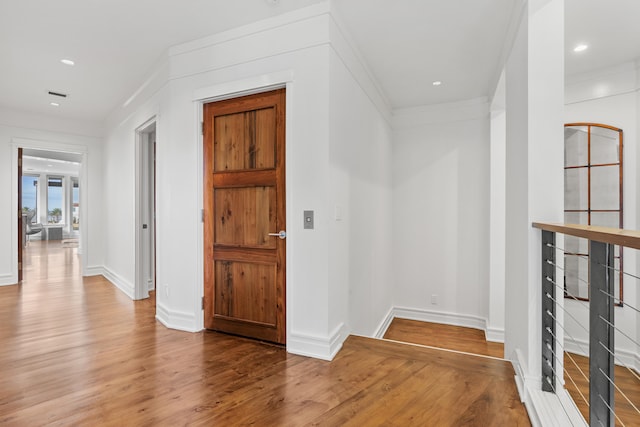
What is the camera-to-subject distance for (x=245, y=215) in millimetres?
2805

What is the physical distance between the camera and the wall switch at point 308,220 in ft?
8.14

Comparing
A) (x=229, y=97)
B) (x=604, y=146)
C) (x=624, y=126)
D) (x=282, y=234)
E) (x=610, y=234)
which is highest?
(x=229, y=97)

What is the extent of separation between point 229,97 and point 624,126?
402cm

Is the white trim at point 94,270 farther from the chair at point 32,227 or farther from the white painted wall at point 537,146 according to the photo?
the chair at point 32,227

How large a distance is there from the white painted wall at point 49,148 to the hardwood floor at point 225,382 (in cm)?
274

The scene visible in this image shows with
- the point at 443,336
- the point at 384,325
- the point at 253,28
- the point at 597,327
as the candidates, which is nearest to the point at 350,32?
the point at 253,28

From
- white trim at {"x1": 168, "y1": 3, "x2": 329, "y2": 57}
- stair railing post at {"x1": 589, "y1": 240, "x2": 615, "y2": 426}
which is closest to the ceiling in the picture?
white trim at {"x1": 168, "y1": 3, "x2": 329, "y2": 57}

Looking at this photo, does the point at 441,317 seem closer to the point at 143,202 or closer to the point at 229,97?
the point at 229,97

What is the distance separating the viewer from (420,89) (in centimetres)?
409

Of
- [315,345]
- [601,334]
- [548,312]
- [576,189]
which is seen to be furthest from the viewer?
[576,189]

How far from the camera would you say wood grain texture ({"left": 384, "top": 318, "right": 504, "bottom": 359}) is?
3816 mm

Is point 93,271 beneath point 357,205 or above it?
beneath

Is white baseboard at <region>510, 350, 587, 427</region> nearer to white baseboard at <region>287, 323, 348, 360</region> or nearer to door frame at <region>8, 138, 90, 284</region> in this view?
white baseboard at <region>287, 323, 348, 360</region>

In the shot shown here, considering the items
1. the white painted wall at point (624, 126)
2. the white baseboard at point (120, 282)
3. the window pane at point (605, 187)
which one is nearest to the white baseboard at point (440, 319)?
the white painted wall at point (624, 126)
